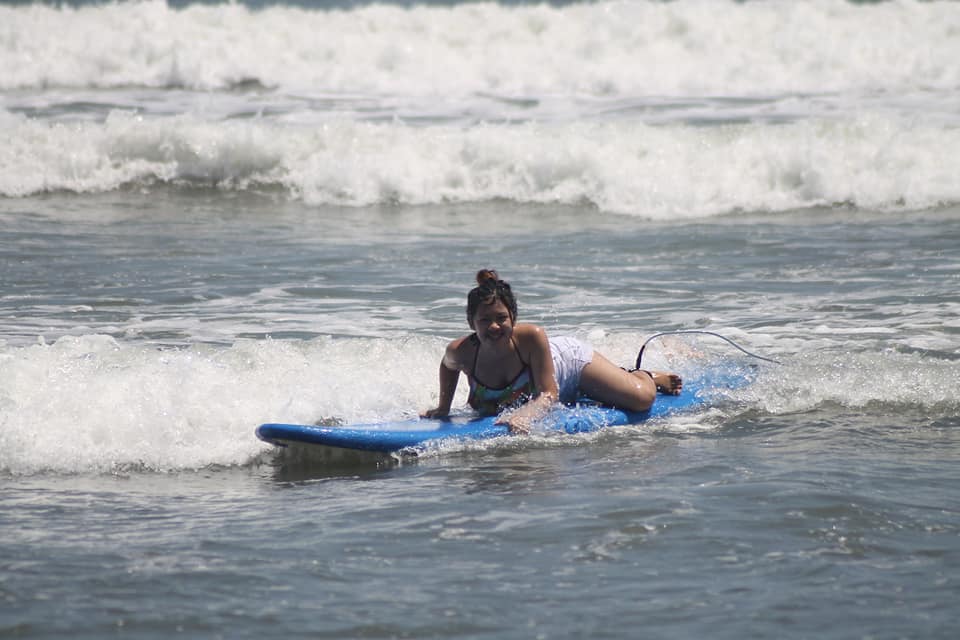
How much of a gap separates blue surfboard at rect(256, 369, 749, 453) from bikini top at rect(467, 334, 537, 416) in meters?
0.13

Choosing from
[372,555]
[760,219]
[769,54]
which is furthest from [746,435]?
[769,54]

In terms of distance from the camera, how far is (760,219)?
14039 millimetres

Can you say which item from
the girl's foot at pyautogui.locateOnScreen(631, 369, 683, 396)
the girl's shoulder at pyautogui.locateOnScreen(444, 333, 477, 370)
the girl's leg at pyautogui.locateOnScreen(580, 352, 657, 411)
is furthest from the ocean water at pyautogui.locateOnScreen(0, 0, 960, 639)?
the girl's shoulder at pyautogui.locateOnScreen(444, 333, 477, 370)

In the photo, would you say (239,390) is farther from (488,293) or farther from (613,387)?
(613,387)

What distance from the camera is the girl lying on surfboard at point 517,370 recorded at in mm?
6238

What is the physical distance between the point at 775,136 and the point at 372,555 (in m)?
12.6

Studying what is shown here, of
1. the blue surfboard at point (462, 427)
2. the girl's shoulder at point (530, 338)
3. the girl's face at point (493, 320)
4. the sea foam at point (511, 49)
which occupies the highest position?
the sea foam at point (511, 49)

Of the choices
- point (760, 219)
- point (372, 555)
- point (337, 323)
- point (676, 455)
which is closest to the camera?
point (372, 555)

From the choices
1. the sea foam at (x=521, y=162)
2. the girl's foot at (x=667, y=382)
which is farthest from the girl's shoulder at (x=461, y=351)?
the sea foam at (x=521, y=162)

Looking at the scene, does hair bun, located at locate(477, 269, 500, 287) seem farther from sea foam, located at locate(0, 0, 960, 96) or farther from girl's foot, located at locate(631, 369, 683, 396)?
sea foam, located at locate(0, 0, 960, 96)

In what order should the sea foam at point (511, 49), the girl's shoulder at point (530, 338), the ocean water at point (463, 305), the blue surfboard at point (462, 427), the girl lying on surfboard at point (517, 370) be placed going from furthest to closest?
the sea foam at point (511, 49)
the girl's shoulder at point (530, 338)
the girl lying on surfboard at point (517, 370)
the blue surfboard at point (462, 427)
the ocean water at point (463, 305)

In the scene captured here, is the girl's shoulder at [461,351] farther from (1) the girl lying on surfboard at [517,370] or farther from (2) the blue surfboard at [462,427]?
(2) the blue surfboard at [462,427]

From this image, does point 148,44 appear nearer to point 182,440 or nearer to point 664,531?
point 182,440

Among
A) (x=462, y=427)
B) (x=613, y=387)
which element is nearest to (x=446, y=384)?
(x=462, y=427)
